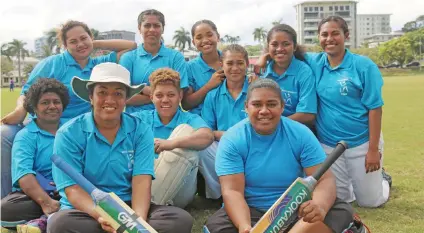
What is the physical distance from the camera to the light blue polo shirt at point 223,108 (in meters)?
5.76

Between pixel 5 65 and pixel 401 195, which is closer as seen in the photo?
pixel 401 195

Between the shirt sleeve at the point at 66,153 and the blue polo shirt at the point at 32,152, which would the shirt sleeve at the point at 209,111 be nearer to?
the blue polo shirt at the point at 32,152

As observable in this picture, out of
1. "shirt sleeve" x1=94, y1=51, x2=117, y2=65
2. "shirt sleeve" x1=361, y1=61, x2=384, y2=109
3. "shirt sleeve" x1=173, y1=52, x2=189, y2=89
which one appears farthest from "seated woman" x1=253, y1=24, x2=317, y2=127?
"shirt sleeve" x1=94, y1=51, x2=117, y2=65

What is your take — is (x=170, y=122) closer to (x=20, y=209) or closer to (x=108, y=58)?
(x=108, y=58)

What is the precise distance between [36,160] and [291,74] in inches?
121

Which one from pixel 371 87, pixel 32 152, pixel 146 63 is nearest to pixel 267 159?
pixel 371 87

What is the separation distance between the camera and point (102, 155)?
13.3 feet

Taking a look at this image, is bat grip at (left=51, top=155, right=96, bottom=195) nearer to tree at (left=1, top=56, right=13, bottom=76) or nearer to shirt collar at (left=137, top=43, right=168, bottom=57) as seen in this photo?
shirt collar at (left=137, top=43, right=168, bottom=57)

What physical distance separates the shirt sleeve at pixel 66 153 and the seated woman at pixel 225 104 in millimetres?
2122

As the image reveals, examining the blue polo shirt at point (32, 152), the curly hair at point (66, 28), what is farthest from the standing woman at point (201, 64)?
the blue polo shirt at point (32, 152)

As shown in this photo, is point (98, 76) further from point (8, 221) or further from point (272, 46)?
point (272, 46)

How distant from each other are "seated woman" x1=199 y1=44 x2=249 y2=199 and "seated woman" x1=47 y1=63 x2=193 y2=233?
1735 millimetres

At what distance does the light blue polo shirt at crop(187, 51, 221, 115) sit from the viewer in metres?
6.35

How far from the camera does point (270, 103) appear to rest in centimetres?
405
